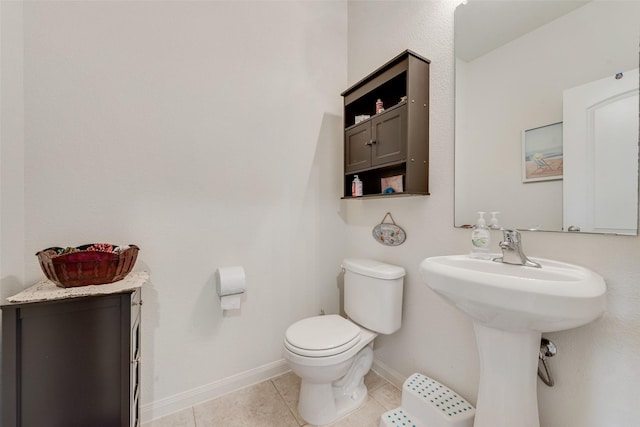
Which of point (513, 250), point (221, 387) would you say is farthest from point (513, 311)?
Answer: point (221, 387)

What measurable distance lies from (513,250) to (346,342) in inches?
32.7

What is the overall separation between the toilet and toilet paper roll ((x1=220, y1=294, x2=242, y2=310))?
1.12 feet

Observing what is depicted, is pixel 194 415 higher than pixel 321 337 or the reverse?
the reverse

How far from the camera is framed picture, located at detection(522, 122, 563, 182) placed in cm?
92

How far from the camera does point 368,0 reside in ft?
5.72

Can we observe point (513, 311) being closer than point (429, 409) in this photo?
Yes

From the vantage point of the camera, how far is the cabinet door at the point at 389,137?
52.0 inches

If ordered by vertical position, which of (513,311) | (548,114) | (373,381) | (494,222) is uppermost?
(548,114)

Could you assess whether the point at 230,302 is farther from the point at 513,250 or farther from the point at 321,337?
the point at 513,250

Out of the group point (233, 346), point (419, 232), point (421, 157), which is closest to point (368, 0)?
point (421, 157)

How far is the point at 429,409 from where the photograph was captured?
1.13 m

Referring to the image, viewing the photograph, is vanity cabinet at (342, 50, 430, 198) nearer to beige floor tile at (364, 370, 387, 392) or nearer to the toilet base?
the toilet base

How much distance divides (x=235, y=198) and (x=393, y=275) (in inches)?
40.4

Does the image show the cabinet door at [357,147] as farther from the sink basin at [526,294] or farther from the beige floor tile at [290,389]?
the beige floor tile at [290,389]
